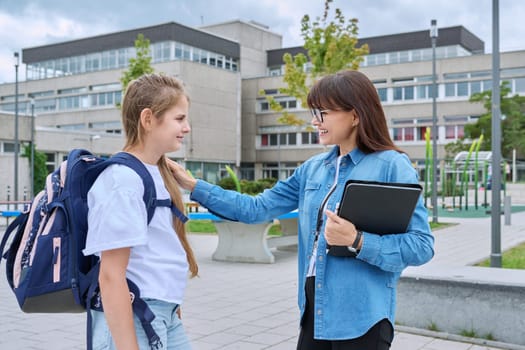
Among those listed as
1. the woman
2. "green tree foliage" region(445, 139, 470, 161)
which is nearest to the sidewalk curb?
the woman

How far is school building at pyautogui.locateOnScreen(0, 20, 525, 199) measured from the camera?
56.3m

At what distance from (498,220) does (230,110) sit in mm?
54477

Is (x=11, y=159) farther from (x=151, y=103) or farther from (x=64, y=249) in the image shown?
(x=64, y=249)

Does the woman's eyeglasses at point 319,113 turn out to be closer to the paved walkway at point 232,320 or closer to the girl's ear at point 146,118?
the girl's ear at point 146,118

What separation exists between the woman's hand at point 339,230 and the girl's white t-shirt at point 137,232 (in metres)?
0.52

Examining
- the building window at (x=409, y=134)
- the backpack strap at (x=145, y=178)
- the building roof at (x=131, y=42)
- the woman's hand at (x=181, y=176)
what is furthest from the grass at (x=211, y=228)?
the building roof at (x=131, y=42)

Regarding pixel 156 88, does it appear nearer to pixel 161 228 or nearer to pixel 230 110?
pixel 161 228

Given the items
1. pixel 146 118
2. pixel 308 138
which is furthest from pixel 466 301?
pixel 308 138

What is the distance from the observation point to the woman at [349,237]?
2.29 metres

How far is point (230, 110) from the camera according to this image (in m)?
62.4

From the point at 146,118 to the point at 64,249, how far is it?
21.6 inches

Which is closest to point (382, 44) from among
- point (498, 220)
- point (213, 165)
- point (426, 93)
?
point (426, 93)

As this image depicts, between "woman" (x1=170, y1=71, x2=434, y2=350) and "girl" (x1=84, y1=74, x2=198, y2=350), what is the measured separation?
0.30 metres

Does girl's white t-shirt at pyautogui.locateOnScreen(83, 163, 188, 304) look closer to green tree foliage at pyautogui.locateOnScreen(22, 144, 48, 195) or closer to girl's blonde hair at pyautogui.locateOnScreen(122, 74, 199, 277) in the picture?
girl's blonde hair at pyautogui.locateOnScreen(122, 74, 199, 277)
